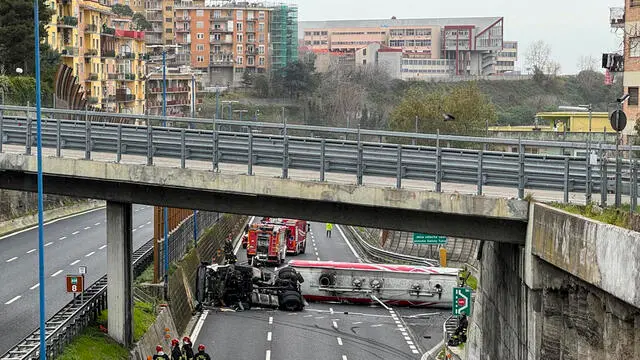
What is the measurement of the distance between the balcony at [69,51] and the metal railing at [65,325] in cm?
6393

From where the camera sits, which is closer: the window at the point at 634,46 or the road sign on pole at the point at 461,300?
the road sign on pole at the point at 461,300

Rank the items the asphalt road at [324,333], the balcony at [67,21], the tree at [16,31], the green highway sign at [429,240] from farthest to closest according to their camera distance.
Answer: the balcony at [67,21] < the tree at [16,31] < the green highway sign at [429,240] < the asphalt road at [324,333]

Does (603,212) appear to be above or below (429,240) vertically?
above

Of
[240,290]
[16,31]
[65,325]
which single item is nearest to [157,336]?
[65,325]

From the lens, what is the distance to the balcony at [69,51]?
325ft

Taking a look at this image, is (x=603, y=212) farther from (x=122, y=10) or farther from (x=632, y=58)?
(x=122, y=10)

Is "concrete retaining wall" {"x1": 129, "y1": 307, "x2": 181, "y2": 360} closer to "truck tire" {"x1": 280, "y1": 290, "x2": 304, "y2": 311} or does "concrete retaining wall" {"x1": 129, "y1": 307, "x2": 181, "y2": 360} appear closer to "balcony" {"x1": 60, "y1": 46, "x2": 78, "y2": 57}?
"truck tire" {"x1": 280, "y1": 290, "x2": 304, "y2": 311}

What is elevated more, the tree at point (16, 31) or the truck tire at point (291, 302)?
the tree at point (16, 31)

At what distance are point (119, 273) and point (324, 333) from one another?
11.3 metres

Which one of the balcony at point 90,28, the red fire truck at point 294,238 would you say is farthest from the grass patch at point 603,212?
the balcony at point 90,28

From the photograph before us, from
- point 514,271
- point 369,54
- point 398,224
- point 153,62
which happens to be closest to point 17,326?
point 398,224

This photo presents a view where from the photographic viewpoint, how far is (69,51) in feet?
330

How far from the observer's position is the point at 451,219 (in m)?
26.5

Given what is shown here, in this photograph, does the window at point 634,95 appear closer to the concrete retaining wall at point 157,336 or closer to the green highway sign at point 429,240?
the green highway sign at point 429,240
